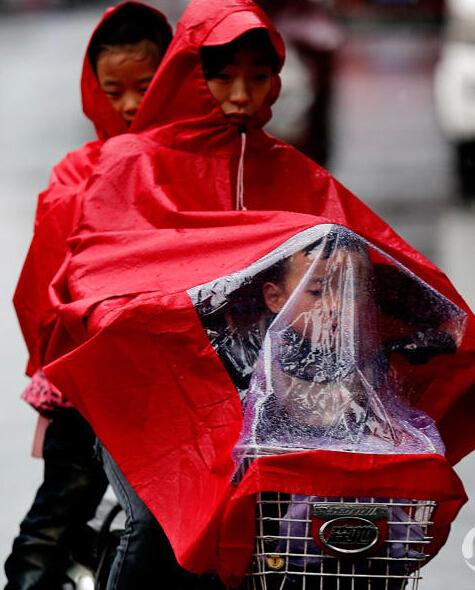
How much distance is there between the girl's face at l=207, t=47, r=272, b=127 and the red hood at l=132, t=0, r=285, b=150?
1.0 inches

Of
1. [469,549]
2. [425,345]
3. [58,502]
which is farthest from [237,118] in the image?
[469,549]

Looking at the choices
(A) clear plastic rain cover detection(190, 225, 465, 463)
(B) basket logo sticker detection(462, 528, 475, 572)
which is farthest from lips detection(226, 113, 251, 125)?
(B) basket logo sticker detection(462, 528, 475, 572)

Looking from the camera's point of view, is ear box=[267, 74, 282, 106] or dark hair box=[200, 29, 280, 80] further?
ear box=[267, 74, 282, 106]

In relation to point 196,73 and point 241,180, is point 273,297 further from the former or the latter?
point 196,73

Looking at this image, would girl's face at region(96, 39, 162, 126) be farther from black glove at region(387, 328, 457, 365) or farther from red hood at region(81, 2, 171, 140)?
black glove at region(387, 328, 457, 365)

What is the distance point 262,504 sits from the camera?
3078mm

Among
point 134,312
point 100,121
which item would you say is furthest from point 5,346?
point 134,312

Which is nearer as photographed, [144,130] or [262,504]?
[262,504]

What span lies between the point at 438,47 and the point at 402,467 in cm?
2206

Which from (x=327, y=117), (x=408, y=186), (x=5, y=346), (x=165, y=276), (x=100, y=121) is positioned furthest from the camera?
(x=327, y=117)

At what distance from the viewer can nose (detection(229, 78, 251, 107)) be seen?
3.86 m

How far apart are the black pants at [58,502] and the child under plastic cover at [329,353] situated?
1.14 metres

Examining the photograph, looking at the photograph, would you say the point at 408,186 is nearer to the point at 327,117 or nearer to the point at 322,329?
the point at 327,117

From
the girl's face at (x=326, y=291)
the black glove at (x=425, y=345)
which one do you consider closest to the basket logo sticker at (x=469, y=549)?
the black glove at (x=425, y=345)
